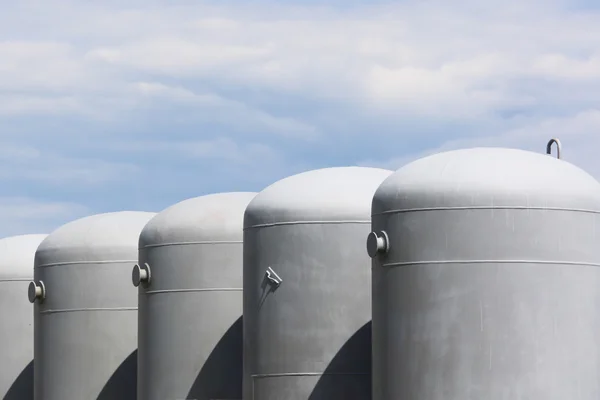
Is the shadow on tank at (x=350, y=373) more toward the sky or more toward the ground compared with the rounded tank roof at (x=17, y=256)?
more toward the ground

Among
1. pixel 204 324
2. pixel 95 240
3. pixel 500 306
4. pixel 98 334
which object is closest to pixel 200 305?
pixel 204 324

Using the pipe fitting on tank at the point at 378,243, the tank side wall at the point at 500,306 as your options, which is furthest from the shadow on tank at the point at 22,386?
the tank side wall at the point at 500,306

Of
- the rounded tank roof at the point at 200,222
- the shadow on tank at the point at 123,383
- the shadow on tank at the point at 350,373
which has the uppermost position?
the rounded tank roof at the point at 200,222

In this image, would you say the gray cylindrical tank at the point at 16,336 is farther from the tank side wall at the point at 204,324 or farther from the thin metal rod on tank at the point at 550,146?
the thin metal rod on tank at the point at 550,146

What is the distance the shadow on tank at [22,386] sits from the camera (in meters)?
35.2

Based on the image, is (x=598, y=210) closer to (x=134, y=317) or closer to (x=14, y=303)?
(x=134, y=317)

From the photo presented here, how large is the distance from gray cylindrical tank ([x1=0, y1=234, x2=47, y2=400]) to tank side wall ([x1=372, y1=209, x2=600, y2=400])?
17.2 meters

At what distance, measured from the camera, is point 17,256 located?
35938 millimetres

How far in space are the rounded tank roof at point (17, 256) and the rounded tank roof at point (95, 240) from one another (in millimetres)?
3328

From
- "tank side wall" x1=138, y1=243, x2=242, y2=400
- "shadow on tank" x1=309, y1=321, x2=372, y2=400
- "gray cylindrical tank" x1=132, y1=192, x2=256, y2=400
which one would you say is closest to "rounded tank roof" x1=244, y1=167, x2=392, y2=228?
"shadow on tank" x1=309, y1=321, x2=372, y2=400

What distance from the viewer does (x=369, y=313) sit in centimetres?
2416

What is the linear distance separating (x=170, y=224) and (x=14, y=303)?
8.89 metres

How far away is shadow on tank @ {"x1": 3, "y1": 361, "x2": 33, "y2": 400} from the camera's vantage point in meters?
35.2

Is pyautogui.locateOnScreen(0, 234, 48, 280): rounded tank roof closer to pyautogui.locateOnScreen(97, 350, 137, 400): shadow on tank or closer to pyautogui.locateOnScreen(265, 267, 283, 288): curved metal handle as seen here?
pyautogui.locateOnScreen(97, 350, 137, 400): shadow on tank
